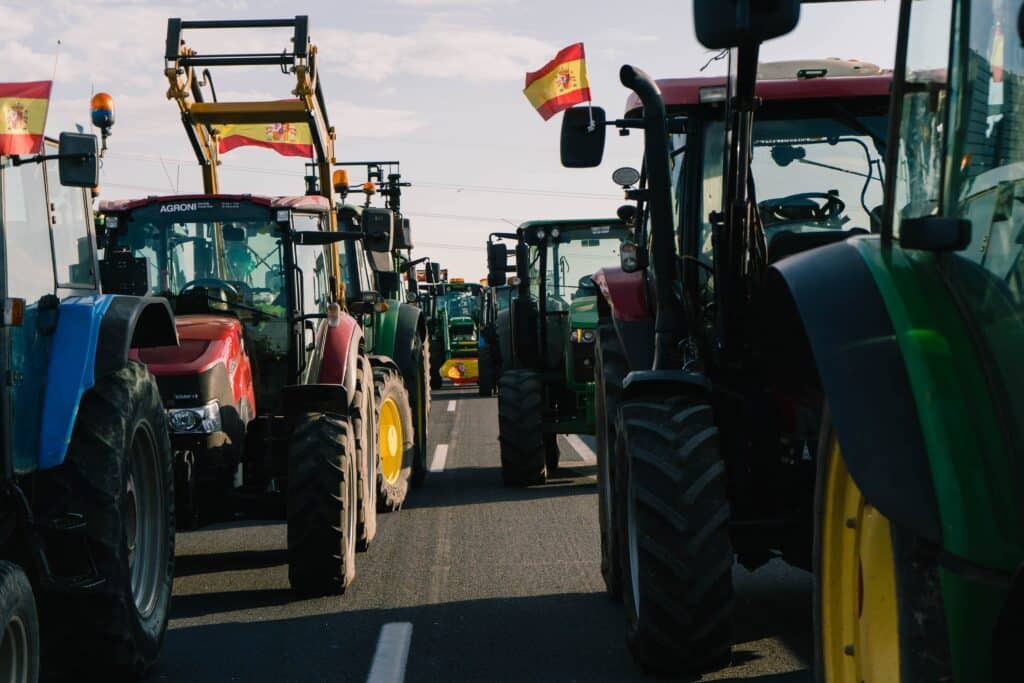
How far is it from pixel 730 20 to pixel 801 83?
240 centimetres

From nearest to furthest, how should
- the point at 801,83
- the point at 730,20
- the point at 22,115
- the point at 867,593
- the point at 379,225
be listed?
the point at 867,593, the point at 730,20, the point at 22,115, the point at 801,83, the point at 379,225

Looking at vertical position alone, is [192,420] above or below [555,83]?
below

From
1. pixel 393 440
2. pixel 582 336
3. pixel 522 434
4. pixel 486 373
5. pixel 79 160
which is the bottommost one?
pixel 486 373

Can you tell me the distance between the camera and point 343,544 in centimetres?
818

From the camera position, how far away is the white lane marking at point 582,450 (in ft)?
52.2

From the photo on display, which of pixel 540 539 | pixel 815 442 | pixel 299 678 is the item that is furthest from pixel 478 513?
pixel 815 442

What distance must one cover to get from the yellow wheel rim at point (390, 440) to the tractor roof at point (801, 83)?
534cm

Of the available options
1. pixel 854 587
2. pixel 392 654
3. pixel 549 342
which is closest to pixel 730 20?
pixel 854 587

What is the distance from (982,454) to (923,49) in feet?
4.00

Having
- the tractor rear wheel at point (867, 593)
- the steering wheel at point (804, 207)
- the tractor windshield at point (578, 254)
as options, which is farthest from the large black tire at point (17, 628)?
the tractor windshield at point (578, 254)

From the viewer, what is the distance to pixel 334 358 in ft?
31.7

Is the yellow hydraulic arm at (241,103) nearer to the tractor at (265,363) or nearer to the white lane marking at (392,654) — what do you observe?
the tractor at (265,363)

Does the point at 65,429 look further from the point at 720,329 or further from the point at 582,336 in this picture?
the point at 582,336

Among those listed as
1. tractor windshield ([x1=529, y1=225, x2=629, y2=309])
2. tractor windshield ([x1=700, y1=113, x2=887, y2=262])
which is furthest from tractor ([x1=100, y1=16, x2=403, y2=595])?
tractor windshield ([x1=529, y1=225, x2=629, y2=309])
